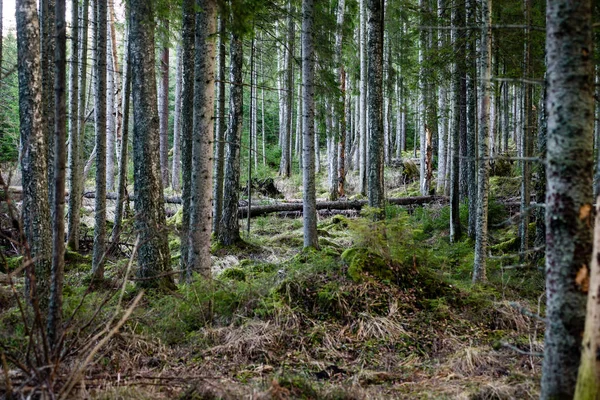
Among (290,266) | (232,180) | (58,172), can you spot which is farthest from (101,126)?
(58,172)

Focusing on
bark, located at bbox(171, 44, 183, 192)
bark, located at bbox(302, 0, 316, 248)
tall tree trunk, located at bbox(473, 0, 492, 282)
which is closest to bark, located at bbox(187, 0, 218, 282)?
bark, located at bbox(302, 0, 316, 248)

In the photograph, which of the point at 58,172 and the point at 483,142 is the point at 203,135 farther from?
the point at 483,142

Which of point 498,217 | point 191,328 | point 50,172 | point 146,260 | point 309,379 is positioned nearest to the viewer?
point 309,379

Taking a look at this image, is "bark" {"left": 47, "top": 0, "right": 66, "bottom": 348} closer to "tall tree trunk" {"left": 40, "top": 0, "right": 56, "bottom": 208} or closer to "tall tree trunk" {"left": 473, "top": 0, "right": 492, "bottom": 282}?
"tall tree trunk" {"left": 40, "top": 0, "right": 56, "bottom": 208}

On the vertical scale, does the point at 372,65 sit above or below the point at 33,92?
above

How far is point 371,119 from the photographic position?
9.26 m

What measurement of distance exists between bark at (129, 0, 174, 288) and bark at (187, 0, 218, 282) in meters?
0.61

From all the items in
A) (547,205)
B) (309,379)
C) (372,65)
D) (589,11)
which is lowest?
(309,379)

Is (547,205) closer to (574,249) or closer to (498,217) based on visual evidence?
(574,249)

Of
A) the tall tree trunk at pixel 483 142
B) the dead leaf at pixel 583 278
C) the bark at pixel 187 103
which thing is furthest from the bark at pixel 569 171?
the bark at pixel 187 103

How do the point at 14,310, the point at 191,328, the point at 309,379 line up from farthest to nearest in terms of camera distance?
1. the point at 14,310
2. the point at 191,328
3. the point at 309,379

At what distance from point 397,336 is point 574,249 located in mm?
3244

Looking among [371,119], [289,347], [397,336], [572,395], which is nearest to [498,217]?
[371,119]

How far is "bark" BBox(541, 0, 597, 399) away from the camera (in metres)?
2.59
